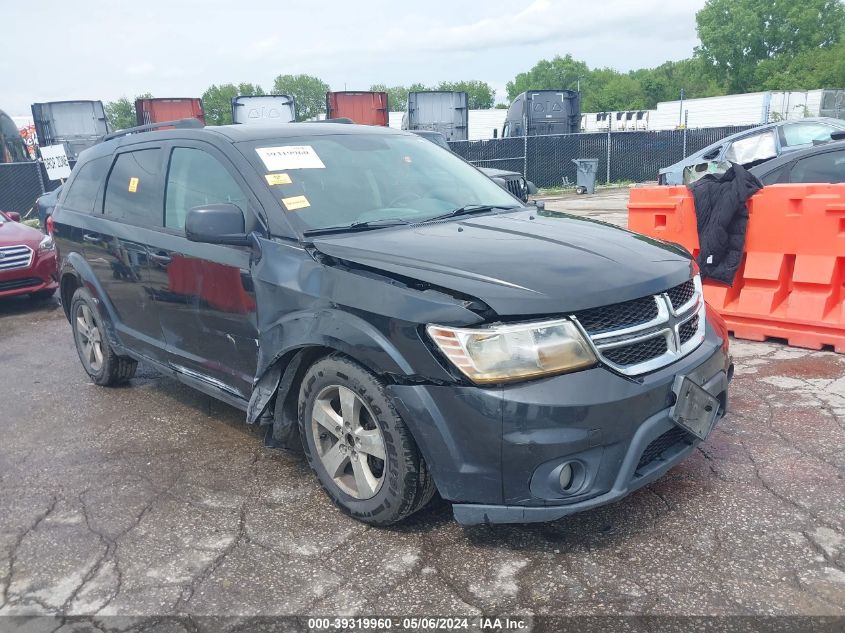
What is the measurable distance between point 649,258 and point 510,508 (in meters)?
1.25

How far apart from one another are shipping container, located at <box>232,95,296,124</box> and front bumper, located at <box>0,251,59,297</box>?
1166cm

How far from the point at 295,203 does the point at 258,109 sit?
57.5 feet

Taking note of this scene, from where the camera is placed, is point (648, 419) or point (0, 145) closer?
point (648, 419)

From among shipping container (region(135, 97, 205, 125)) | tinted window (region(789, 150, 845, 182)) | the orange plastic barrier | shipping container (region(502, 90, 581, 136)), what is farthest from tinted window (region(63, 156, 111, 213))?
shipping container (region(502, 90, 581, 136))

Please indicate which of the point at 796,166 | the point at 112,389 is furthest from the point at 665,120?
the point at 112,389

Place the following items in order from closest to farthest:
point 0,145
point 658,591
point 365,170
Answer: point 658,591
point 365,170
point 0,145

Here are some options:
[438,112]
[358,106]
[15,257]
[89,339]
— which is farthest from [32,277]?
[438,112]

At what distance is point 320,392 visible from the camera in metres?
3.22

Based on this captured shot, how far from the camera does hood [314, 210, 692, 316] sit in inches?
108

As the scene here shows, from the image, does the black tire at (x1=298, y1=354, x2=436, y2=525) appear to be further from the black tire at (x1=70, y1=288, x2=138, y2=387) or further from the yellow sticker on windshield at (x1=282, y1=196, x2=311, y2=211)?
the black tire at (x1=70, y1=288, x2=138, y2=387)

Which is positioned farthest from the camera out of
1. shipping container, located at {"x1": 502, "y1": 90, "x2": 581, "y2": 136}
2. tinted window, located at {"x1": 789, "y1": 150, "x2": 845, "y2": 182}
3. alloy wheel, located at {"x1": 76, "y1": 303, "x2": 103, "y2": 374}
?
shipping container, located at {"x1": 502, "y1": 90, "x2": 581, "y2": 136}

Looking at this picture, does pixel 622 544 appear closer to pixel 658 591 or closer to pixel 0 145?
pixel 658 591

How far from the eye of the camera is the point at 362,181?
3830mm

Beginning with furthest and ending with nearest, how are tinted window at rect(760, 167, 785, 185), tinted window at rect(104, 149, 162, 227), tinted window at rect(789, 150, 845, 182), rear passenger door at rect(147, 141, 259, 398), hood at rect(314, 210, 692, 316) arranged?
1. tinted window at rect(760, 167, 785, 185)
2. tinted window at rect(789, 150, 845, 182)
3. tinted window at rect(104, 149, 162, 227)
4. rear passenger door at rect(147, 141, 259, 398)
5. hood at rect(314, 210, 692, 316)
